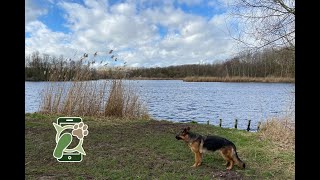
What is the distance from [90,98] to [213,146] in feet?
17.8

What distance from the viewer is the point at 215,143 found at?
161 inches

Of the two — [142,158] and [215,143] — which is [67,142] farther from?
[215,143]

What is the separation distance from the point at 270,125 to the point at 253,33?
2416 mm

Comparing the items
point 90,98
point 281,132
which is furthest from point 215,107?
point 281,132

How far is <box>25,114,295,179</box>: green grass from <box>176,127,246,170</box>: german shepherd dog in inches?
4.5

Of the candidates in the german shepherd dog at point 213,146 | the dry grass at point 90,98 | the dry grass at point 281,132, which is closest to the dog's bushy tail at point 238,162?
the german shepherd dog at point 213,146

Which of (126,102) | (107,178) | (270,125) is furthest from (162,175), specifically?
(126,102)

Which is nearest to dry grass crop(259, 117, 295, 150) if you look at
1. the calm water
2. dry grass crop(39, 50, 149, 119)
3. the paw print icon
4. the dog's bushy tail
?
the calm water

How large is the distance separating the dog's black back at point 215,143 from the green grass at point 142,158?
0.29m

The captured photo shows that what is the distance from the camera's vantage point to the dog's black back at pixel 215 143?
4078 millimetres

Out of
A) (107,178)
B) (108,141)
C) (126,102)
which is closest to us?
(107,178)

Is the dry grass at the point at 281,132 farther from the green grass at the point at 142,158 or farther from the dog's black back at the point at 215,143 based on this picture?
the dog's black back at the point at 215,143
